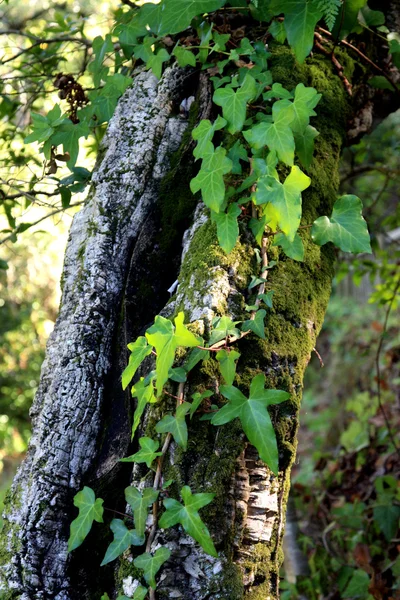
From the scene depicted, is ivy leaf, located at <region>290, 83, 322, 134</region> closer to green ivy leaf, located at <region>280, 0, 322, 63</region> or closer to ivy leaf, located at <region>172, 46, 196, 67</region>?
green ivy leaf, located at <region>280, 0, 322, 63</region>

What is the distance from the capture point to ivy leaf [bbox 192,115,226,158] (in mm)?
1446

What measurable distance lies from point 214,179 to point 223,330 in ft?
1.18

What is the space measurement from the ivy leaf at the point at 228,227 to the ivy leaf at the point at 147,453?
0.45 meters

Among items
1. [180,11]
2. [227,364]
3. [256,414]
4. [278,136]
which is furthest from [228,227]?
[180,11]

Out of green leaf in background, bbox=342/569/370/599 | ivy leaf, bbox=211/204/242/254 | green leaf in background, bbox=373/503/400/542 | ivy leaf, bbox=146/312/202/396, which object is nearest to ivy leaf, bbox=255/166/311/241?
ivy leaf, bbox=211/204/242/254

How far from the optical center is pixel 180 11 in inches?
58.9

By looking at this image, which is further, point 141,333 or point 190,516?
point 141,333

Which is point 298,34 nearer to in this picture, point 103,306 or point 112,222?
point 112,222

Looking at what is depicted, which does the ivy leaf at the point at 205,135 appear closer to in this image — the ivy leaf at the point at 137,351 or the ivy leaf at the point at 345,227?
the ivy leaf at the point at 345,227

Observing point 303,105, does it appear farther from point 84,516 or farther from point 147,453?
point 84,516

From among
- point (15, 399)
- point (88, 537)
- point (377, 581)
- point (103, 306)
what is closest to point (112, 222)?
point (103, 306)

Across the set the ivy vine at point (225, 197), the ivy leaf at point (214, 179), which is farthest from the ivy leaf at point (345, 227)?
the ivy leaf at point (214, 179)

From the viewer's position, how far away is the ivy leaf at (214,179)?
1.39m

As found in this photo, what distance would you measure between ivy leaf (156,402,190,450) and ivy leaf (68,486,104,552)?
0.72 feet
